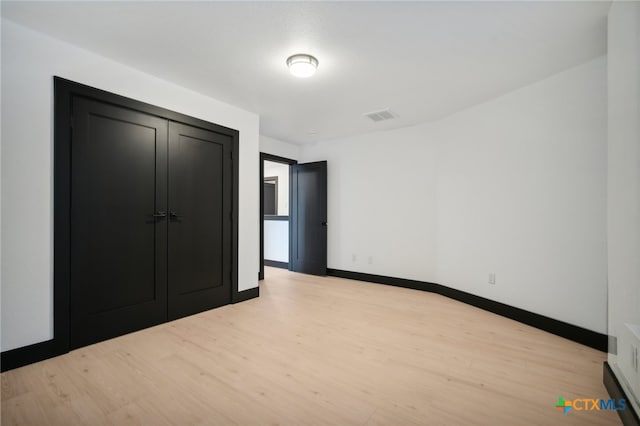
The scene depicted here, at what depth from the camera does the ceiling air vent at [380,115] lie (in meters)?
4.02

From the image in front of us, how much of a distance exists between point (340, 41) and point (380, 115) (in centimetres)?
195

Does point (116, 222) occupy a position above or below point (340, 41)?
below

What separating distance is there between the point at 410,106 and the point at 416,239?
6.64ft

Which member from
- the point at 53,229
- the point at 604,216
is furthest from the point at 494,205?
the point at 53,229

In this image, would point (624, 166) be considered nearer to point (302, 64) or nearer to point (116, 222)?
point (302, 64)

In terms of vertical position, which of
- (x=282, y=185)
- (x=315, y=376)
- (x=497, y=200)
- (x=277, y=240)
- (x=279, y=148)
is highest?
(x=279, y=148)

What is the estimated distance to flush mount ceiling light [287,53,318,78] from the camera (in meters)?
2.54

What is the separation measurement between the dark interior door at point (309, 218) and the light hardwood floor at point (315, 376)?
93.2 inches

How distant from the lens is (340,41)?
7.68 ft

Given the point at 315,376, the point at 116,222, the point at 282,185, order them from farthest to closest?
the point at 282,185
the point at 116,222
the point at 315,376

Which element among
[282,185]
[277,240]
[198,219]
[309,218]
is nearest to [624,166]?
[198,219]

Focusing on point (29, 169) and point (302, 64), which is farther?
point (302, 64)

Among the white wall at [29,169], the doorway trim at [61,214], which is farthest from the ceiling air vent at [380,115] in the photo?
the doorway trim at [61,214]

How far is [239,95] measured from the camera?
3.43 meters
